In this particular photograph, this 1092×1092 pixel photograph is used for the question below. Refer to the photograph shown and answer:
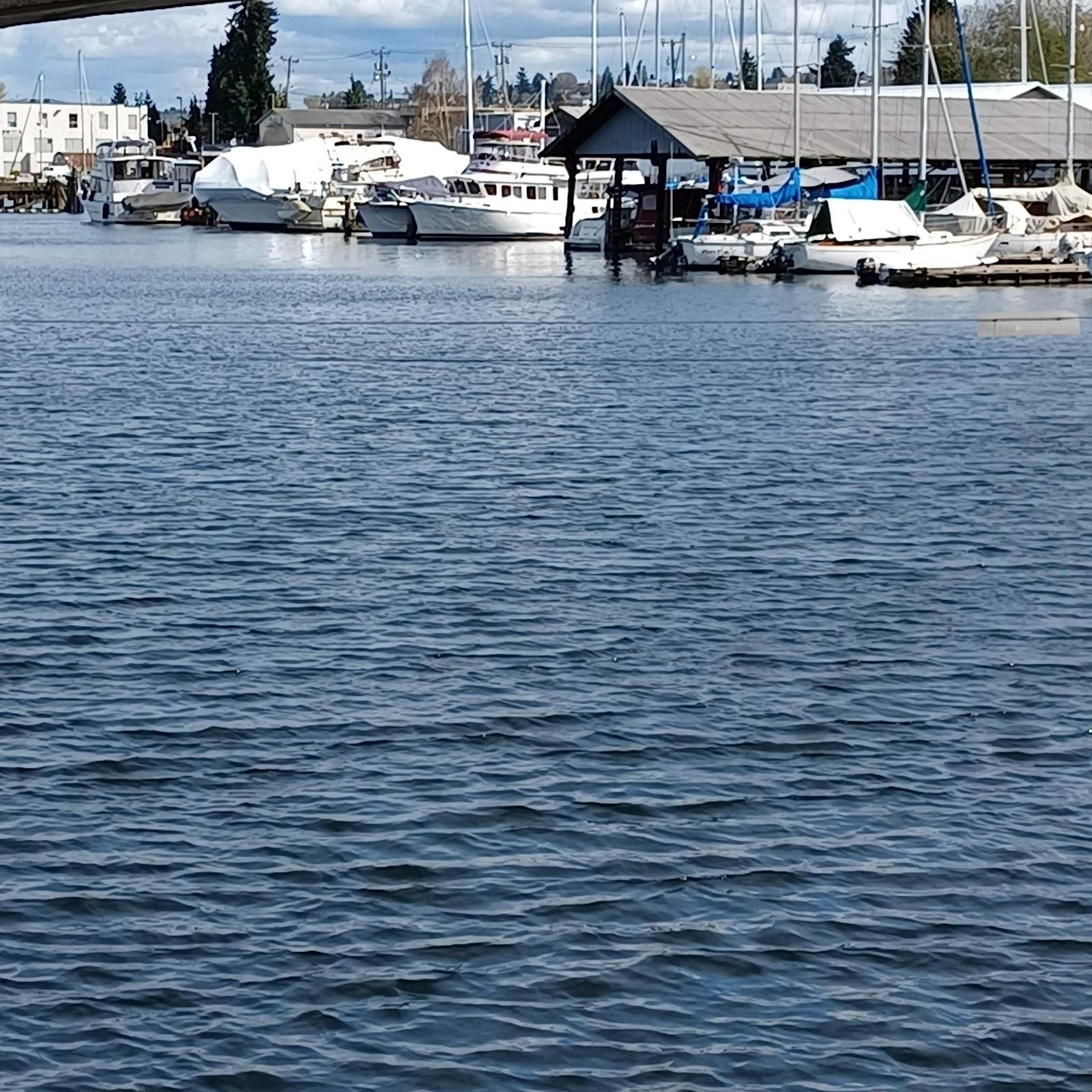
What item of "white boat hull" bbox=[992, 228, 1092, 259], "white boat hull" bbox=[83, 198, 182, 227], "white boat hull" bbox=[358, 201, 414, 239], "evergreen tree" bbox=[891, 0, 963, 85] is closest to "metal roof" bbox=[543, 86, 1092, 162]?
"white boat hull" bbox=[992, 228, 1092, 259]

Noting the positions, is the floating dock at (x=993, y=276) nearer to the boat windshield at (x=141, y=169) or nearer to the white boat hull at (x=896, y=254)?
the white boat hull at (x=896, y=254)

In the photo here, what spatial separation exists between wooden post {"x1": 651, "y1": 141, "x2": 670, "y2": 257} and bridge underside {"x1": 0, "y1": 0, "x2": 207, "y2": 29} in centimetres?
6796

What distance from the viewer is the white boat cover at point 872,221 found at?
6438cm

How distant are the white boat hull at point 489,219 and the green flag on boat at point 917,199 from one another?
3421 cm

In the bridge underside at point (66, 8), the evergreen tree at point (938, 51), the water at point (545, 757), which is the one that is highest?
the evergreen tree at point (938, 51)

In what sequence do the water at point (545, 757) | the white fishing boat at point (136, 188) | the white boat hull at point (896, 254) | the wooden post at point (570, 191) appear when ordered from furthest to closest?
the white fishing boat at point (136, 188) < the wooden post at point (570, 191) < the white boat hull at point (896, 254) < the water at point (545, 757)

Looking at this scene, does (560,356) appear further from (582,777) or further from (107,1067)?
(107,1067)

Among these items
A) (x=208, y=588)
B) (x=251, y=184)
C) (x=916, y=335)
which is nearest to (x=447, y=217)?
(x=251, y=184)

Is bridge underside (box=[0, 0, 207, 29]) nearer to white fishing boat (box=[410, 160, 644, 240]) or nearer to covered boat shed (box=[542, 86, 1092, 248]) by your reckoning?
covered boat shed (box=[542, 86, 1092, 248])

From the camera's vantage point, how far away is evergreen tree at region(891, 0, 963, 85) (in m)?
123

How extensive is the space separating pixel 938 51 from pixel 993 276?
68.5 metres

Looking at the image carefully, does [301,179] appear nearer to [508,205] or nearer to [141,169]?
[508,205]

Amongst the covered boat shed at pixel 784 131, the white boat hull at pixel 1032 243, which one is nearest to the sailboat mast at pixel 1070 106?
the covered boat shed at pixel 784 131

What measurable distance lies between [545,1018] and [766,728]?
4.58m
